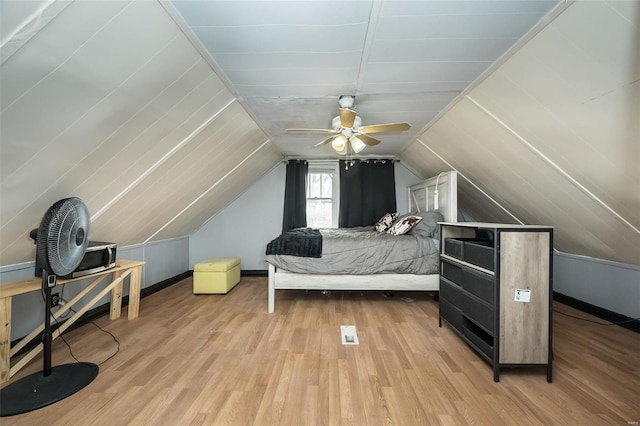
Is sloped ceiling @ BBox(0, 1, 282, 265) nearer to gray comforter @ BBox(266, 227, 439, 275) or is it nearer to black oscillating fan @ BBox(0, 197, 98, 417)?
black oscillating fan @ BBox(0, 197, 98, 417)

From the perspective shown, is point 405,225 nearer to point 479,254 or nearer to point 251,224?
point 479,254

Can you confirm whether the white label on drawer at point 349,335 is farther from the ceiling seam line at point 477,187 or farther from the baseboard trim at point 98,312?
the baseboard trim at point 98,312

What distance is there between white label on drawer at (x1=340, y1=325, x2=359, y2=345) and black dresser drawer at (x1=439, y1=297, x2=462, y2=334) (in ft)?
2.79

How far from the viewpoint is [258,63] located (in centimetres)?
184

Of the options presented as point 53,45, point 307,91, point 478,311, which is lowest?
point 478,311

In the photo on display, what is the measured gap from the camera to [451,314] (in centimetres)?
234

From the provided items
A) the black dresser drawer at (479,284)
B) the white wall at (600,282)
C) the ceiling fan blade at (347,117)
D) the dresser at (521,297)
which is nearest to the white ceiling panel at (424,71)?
the ceiling fan blade at (347,117)

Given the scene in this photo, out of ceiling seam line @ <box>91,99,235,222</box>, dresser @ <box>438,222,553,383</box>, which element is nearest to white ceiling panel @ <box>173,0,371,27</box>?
ceiling seam line @ <box>91,99,235,222</box>

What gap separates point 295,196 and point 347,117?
2515 mm

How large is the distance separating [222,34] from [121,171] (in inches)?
53.4

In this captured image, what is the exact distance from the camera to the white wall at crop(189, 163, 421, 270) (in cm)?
481

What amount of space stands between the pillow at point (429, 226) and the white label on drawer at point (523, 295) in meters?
1.50

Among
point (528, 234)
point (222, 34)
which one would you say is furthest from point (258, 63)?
point (528, 234)

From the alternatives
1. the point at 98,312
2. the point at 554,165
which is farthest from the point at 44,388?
the point at 554,165
